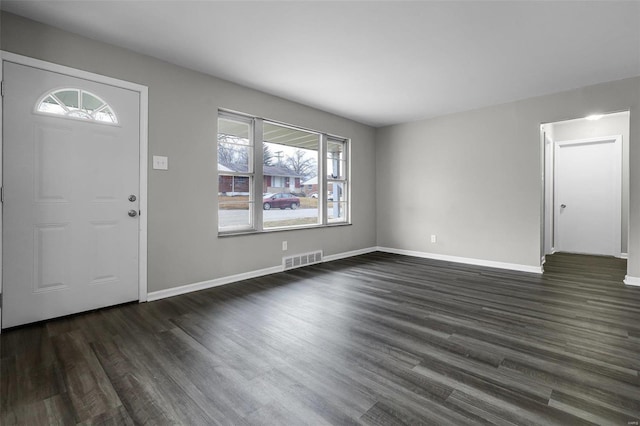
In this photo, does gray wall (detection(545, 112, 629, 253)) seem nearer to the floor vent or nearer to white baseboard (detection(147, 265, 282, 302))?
the floor vent

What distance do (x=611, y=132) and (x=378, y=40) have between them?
550 cm

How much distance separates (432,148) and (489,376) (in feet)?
14.2

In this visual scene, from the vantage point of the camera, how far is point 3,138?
2.31 m

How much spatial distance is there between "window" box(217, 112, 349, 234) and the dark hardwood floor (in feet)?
4.20

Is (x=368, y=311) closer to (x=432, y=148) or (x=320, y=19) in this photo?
(x=320, y=19)

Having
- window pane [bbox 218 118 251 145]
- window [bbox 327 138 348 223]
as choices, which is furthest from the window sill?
window pane [bbox 218 118 251 145]

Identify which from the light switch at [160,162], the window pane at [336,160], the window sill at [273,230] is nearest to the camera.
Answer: the light switch at [160,162]

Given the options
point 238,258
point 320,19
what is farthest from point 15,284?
point 320,19

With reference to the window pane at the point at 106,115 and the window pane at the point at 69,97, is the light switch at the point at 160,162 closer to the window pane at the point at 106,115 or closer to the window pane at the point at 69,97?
the window pane at the point at 106,115

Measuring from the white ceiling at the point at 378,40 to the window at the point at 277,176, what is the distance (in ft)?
2.21

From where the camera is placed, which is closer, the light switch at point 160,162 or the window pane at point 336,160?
the light switch at point 160,162

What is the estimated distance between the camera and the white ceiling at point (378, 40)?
7.60 feet

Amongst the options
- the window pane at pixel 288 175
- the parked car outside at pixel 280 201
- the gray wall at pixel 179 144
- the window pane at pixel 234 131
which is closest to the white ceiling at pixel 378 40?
the gray wall at pixel 179 144

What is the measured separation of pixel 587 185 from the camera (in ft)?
19.0
